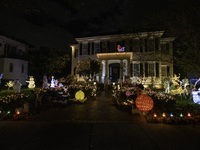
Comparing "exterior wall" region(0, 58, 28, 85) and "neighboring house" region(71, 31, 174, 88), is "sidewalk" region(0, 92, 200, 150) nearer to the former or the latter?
"neighboring house" region(71, 31, 174, 88)

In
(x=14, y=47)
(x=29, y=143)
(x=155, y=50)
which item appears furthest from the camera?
(x=14, y=47)

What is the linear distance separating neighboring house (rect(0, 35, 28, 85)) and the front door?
19.4 metres

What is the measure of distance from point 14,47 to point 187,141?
31570 millimetres

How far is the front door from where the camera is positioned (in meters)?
22.0

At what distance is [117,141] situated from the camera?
2914 mm

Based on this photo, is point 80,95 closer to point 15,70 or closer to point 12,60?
point 15,70

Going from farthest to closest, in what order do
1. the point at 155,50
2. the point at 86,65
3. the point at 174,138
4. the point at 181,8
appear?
the point at 86,65, the point at 155,50, the point at 181,8, the point at 174,138

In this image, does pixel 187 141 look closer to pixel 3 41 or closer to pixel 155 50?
pixel 155 50

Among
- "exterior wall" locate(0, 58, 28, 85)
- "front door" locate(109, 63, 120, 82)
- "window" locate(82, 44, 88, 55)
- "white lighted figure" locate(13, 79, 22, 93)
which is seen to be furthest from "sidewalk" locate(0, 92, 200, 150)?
"exterior wall" locate(0, 58, 28, 85)

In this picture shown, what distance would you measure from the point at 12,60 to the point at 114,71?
20.7 meters

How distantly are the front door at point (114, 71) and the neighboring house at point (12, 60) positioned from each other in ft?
63.5

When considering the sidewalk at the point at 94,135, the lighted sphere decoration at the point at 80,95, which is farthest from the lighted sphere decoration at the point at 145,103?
the lighted sphere decoration at the point at 80,95

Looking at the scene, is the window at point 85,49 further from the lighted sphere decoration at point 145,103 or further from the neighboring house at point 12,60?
the lighted sphere decoration at point 145,103

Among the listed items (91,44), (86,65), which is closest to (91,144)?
(86,65)
